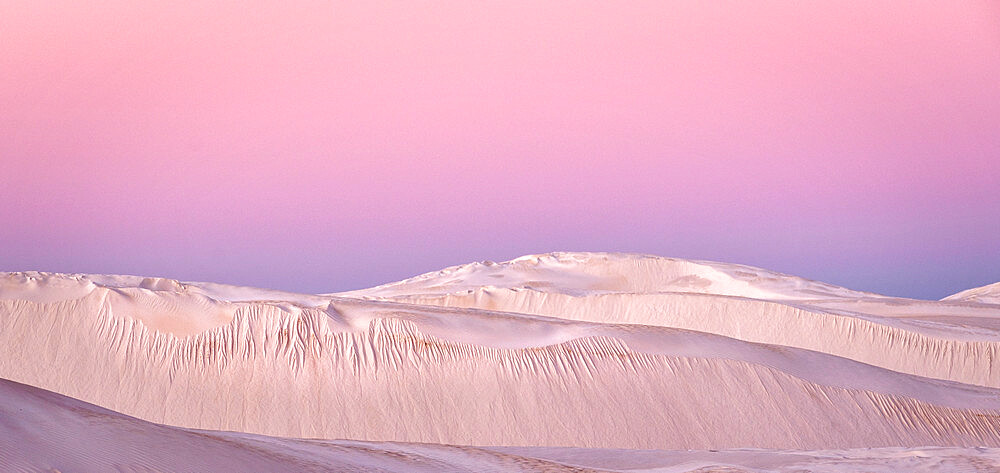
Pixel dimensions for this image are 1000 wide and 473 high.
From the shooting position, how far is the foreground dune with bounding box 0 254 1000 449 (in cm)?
1138

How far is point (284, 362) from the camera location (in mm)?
12172

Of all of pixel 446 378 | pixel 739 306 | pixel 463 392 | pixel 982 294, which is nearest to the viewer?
pixel 463 392

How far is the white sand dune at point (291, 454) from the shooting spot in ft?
18.8

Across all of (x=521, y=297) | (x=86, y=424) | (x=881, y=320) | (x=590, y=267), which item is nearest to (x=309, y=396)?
(x=86, y=424)

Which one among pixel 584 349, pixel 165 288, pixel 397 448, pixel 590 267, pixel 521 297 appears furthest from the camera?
pixel 590 267

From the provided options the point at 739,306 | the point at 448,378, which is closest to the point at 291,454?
the point at 448,378

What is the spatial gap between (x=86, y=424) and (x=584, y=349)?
7157 millimetres

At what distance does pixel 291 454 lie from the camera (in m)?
7.05

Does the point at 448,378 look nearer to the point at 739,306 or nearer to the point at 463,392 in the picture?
the point at 463,392

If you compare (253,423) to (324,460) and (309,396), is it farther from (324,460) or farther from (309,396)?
(324,460)

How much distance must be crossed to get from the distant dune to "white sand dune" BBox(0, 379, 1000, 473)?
Result: 6.83 feet

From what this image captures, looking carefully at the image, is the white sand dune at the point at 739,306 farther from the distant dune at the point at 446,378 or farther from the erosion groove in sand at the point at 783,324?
the distant dune at the point at 446,378

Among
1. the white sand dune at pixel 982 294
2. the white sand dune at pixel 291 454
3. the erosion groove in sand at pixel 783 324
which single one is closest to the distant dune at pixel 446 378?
the white sand dune at pixel 291 454

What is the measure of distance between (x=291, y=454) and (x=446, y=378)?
490 cm
